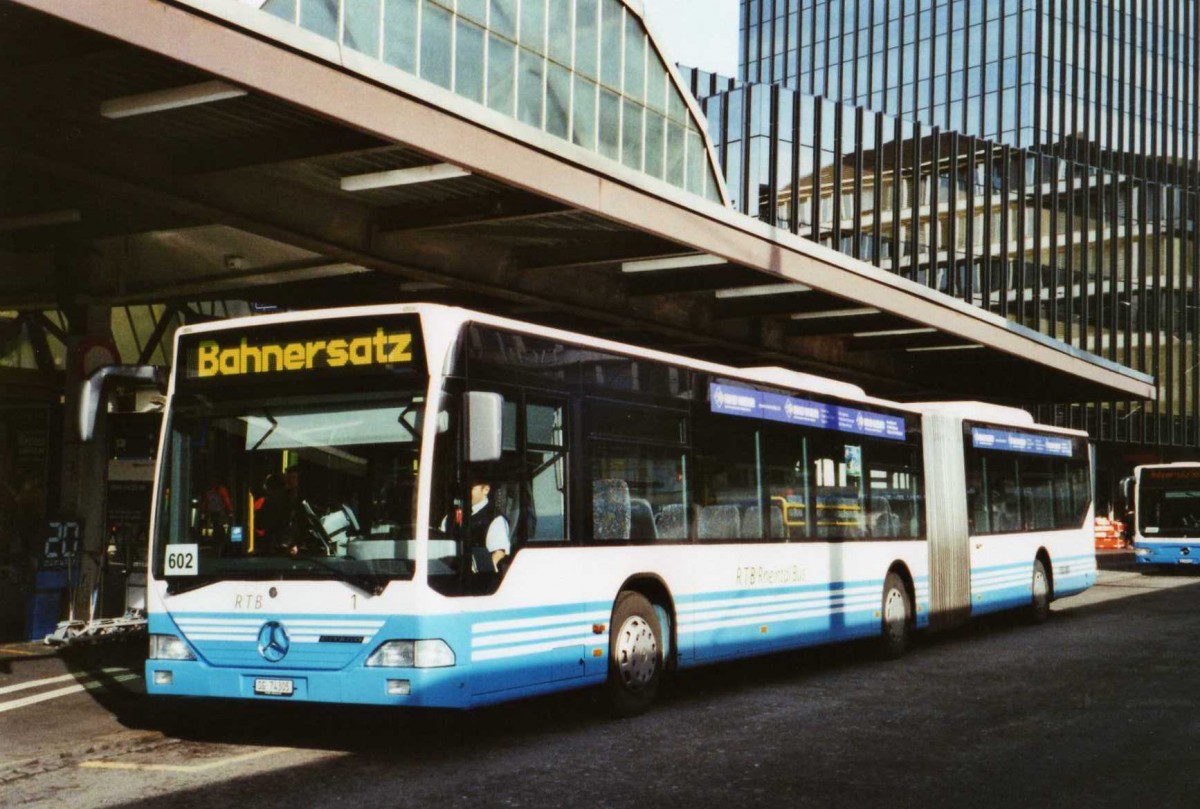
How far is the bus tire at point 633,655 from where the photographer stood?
9906 millimetres

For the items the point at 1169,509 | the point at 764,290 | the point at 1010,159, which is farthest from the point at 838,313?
the point at 1010,159

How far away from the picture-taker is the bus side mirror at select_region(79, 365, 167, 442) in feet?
28.5

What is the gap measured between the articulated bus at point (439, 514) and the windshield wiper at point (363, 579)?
0.01 metres

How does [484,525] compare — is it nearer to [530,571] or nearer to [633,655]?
[530,571]

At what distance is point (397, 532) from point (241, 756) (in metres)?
1.58

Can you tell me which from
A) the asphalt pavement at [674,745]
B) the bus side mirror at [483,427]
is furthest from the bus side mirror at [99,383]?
the bus side mirror at [483,427]

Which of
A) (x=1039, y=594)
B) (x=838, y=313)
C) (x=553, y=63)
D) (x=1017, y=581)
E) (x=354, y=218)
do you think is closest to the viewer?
(x=354, y=218)

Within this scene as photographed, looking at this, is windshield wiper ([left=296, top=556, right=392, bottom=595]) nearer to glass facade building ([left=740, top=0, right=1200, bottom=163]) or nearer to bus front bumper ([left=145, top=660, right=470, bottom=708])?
bus front bumper ([left=145, top=660, right=470, bottom=708])

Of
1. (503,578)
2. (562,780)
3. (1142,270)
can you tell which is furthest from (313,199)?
(1142,270)

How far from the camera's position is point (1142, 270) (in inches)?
2849

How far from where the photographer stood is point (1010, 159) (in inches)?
2638

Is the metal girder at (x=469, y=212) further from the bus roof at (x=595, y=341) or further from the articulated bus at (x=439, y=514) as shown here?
the articulated bus at (x=439, y=514)

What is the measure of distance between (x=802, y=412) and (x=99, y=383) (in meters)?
6.34

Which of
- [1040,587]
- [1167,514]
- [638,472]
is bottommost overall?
[1040,587]
